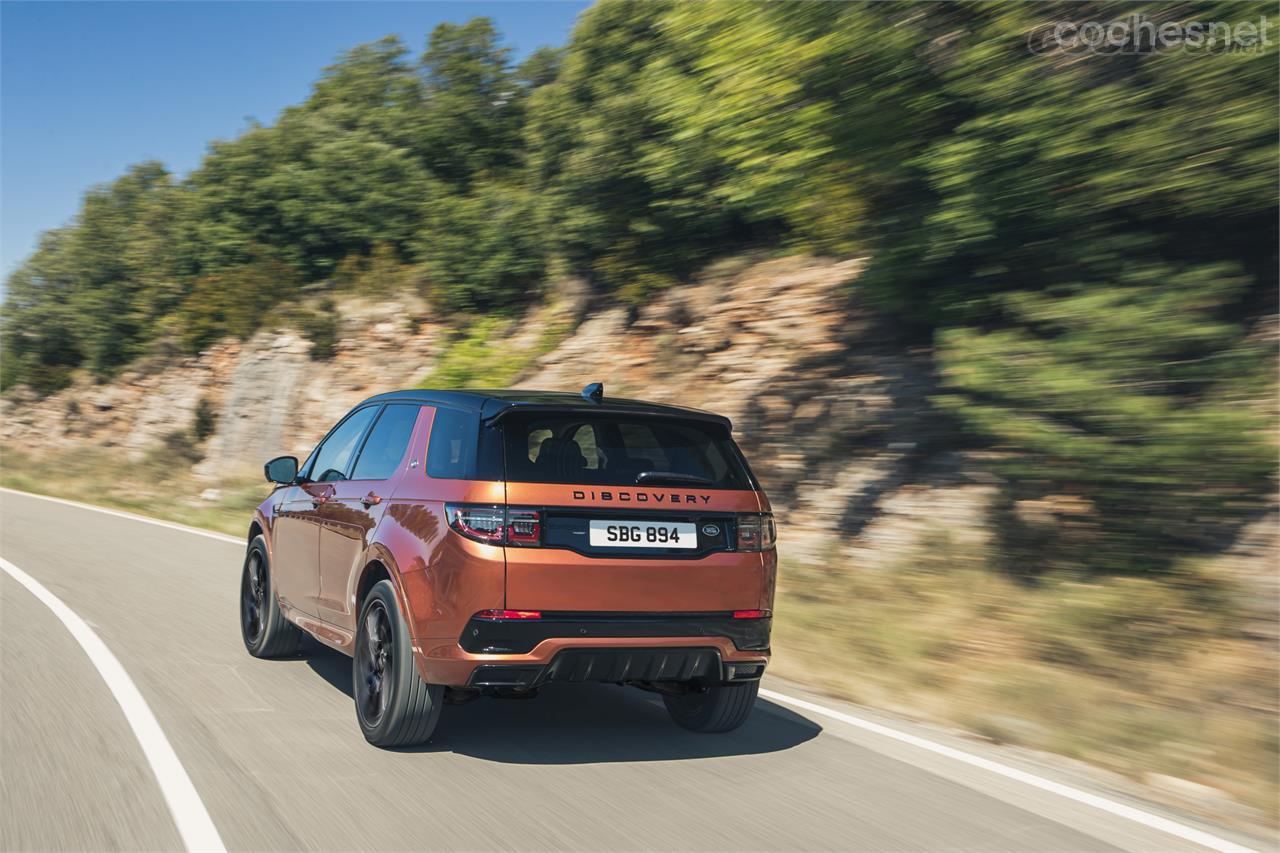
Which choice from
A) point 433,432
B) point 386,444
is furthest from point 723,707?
point 386,444

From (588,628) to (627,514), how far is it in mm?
533

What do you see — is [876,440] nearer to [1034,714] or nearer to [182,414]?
[1034,714]

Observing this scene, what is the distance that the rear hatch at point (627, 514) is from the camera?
5160 mm

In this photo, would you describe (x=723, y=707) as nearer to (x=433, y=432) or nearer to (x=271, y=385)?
(x=433, y=432)

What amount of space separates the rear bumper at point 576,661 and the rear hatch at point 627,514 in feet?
0.52

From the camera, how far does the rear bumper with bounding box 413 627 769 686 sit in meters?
5.11

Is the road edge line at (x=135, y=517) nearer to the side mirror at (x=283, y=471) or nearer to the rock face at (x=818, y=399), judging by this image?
the rock face at (x=818, y=399)

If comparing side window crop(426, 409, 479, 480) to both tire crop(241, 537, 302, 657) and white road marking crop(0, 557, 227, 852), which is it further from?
tire crop(241, 537, 302, 657)

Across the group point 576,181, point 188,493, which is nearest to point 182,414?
point 188,493

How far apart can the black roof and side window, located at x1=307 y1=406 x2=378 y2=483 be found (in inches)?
37.2

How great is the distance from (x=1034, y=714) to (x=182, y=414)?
2891cm

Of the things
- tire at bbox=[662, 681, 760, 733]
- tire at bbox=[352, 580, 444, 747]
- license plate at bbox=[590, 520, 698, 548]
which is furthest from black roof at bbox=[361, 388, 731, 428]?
tire at bbox=[662, 681, 760, 733]

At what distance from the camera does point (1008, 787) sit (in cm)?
525

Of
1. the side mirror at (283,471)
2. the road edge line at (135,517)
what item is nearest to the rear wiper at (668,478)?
the side mirror at (283,471)
